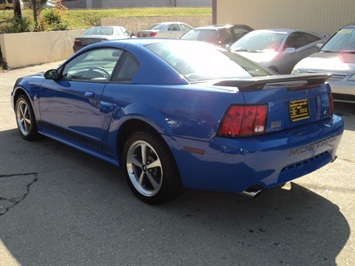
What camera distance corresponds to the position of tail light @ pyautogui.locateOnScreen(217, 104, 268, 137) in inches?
121

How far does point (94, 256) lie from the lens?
2932 millimetres

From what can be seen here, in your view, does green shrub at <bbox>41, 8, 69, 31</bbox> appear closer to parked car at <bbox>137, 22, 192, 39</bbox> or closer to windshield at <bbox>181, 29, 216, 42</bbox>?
parked car at <bbox>137, 22, 192, 39</bbox>

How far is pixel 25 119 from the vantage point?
5793 millimetres

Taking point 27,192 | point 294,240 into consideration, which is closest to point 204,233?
point 294,240

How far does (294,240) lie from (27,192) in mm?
2597

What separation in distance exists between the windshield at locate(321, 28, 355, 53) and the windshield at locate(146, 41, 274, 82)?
15.9ft

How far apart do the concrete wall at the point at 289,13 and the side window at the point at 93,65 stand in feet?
38.2

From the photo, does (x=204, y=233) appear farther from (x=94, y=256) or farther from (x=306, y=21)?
(x=306, y=21)

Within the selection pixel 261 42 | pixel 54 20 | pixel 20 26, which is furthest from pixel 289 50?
pixel 54 20

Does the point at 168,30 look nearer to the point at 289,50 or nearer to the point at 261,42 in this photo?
the point at 261,42

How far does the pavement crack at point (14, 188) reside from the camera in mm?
3811

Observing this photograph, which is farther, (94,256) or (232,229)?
(232,229)

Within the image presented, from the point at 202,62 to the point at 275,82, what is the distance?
0.96m

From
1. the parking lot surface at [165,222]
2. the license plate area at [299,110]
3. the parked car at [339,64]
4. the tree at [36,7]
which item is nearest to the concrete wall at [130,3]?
the tree at [36,7]
